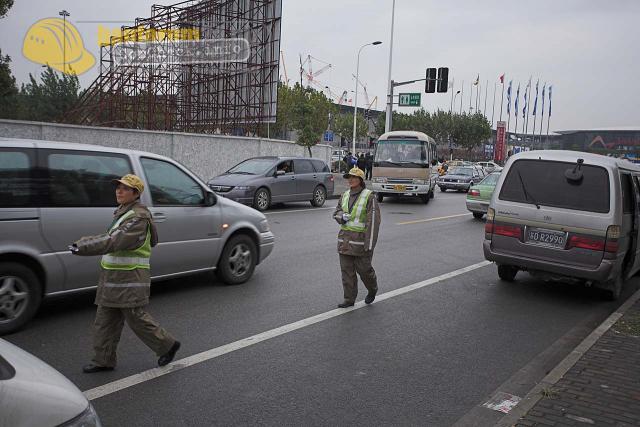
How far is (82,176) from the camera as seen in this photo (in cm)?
578

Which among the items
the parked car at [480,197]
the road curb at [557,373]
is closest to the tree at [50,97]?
the parked car at [480,197]

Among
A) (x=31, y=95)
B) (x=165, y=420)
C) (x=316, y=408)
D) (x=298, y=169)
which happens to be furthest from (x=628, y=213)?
(x=31, y=95)

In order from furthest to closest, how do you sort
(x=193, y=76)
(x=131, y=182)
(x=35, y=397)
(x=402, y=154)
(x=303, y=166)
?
(x=193, y=76) → (x=402, y=154) → (x=303, y=166) → (x=131, y=182) → (x=35, y=397)

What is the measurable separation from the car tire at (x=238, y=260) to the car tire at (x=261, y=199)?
8385 millimetres

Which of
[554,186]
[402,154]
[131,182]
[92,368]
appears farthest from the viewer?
[402,154]

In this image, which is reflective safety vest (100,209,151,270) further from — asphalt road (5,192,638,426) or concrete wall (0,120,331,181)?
concrete wall (0,120,331,181)

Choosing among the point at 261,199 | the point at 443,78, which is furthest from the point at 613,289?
the point at 443,78

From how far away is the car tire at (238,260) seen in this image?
24.2ft

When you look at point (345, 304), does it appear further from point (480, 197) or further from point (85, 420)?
point (480, 197)

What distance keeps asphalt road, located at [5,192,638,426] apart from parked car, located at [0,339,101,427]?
5.23 ft

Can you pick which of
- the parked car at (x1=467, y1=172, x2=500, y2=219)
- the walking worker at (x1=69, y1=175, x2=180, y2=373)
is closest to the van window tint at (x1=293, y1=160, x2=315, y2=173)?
the parked car at (x1=467, y1=172, x2=500, y2=219)

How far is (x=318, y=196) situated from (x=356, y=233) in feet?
39.7

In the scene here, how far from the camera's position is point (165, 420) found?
3.74 meters

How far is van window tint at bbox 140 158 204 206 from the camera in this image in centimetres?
647
